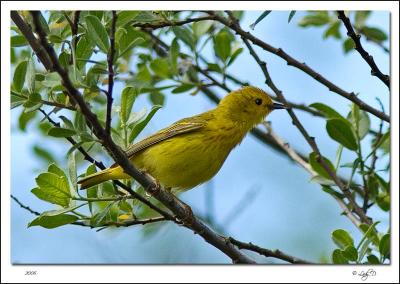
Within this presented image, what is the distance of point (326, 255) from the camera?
12.9 feet

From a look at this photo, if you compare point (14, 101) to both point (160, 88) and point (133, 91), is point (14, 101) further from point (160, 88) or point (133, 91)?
point (160, 88)

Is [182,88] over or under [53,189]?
over

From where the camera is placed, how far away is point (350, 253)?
303 cm

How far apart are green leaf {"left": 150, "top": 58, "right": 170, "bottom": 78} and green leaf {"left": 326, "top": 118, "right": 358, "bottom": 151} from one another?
35.1 inches

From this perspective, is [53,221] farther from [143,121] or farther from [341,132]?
[341,132]

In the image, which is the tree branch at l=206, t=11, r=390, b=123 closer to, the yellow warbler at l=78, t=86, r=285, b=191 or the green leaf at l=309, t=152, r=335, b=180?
the green leaf at l=309, t=152, r=335, b=180

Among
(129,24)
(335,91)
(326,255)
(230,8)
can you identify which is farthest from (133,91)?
(326,255)

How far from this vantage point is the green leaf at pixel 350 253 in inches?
119

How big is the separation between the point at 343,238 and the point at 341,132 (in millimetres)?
521

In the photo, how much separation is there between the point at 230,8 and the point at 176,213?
0.92 meters

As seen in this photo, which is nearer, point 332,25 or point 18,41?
point 18,41

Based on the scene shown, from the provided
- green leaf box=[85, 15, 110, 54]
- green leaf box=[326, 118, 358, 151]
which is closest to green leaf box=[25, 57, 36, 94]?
green leaf box=[85, 15, 110, 54]

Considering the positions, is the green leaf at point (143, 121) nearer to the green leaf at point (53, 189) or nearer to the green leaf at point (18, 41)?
the green leaf at point (53, 189)

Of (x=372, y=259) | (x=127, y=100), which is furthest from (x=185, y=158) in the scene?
(x=372, y=259)
